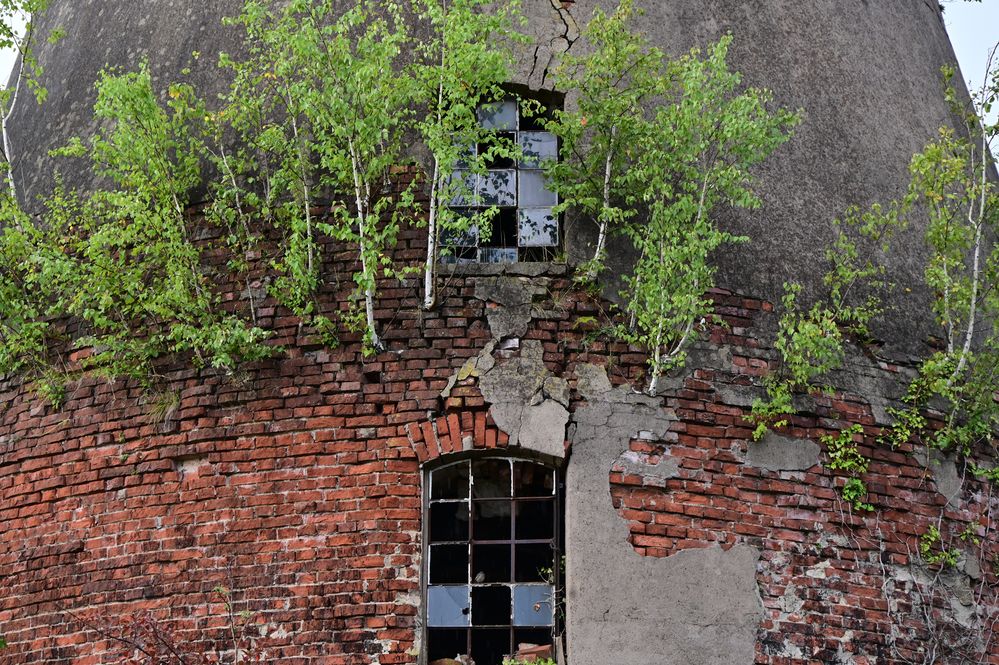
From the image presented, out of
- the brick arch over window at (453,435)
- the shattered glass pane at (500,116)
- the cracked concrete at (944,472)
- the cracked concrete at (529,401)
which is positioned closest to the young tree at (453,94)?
the shattered glass pane at (500,116)

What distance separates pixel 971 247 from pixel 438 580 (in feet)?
15.0

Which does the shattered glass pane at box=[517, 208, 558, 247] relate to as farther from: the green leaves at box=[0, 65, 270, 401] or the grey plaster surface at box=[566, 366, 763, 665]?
the green leaves at box=[0, 65, 270, 401]

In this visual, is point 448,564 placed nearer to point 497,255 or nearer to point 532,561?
point 532,561

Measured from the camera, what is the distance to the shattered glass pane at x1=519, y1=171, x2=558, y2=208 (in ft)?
28.8

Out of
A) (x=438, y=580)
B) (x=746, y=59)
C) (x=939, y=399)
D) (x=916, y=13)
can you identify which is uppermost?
(x=916, y=13)

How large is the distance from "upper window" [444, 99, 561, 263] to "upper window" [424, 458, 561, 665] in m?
1.56

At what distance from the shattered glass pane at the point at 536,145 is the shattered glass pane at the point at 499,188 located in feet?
0.48

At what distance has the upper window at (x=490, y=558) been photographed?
7609 mm

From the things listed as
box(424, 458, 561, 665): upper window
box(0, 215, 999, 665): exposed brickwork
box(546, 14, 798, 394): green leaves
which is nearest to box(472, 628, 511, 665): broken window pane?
box(424, 458, 561, 665): upper window

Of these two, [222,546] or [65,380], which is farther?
[65,380]

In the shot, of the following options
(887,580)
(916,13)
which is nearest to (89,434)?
(887,580)

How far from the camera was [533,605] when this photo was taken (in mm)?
7660

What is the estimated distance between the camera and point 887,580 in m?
7.87

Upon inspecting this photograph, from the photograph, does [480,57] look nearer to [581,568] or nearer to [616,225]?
[616,225]
